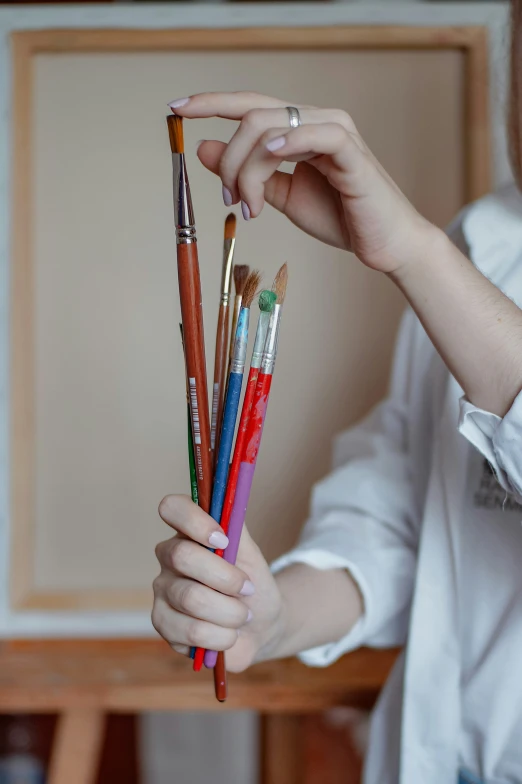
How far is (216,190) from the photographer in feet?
3.12

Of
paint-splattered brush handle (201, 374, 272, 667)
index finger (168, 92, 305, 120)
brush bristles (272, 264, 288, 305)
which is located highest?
index finger (168, 92, 305, 120)

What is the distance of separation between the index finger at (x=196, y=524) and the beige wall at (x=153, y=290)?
521mm

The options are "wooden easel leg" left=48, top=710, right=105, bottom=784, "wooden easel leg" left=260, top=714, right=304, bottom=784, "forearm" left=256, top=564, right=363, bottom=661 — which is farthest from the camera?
"wooden easel leg" left=260, top=714, right=304, bottom=784

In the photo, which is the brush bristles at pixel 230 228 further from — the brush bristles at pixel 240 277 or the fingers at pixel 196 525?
the fingers at pixel 196 525

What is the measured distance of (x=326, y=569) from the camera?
2.08 ft

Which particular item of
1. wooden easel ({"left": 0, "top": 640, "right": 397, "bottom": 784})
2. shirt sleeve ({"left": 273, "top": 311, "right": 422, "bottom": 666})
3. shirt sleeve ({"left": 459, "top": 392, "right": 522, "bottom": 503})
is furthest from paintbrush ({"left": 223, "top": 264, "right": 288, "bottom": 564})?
wooden easel ({"left": 0, "top": 640, "right": 397, "bottom": 784})

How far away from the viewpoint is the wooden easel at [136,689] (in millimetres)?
813

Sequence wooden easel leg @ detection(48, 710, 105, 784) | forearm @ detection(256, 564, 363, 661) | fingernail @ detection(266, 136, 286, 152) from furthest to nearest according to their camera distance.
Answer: wooden easel leg @ detection(48, 710, 105, 784), forearm @ detection(256, 564, 363, 661), fingernail @ detection(266, 136, 286, 152)

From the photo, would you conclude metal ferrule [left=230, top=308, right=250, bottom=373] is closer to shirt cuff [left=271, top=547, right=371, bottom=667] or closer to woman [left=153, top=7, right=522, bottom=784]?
woman [left=153, top=7, right=522, bottom=784]

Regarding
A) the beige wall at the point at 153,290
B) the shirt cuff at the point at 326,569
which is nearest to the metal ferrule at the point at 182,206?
the shirt cuff at the point at 326,569

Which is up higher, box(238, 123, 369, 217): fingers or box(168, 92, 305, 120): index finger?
box(168, 92, 305, 120): index finger

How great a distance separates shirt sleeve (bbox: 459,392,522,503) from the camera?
1.38 ft

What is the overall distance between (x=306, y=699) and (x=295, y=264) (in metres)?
0.52

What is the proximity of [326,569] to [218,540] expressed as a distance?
240 millimetres
